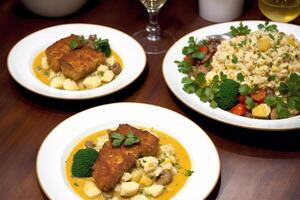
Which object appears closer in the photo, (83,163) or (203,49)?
(83,163)

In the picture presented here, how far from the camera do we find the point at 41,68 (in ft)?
5.38

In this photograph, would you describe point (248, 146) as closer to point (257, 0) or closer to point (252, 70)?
point (252, 70)

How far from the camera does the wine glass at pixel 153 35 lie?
1.79 meters

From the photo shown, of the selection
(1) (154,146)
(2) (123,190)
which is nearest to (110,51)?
(1) (154,146)

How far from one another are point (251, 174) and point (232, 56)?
0.43 meters

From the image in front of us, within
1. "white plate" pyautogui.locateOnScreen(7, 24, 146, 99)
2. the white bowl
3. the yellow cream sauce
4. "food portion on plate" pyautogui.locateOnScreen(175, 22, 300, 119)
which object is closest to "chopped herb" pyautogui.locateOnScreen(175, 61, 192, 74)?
"food portion on plate" pyautogui.locateOnScreen(175, 22, 300, 119)

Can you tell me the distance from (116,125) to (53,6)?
0.84 metres

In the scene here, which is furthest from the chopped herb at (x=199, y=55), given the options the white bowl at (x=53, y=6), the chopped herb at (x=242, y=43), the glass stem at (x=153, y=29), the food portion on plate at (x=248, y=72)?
the white bowl at (x=53, y=6)

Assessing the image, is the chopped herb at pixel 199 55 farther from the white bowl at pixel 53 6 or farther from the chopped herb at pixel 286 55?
the white bowl at pixel 53 6

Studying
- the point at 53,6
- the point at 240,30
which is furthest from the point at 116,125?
the point at 53,6

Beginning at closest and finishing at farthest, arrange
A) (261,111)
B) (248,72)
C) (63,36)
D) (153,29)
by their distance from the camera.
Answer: (261,111) → (248,72) → (63,36) → (153,29)

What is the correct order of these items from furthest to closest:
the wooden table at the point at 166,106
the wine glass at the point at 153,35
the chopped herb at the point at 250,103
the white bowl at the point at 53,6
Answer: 1. the white bowl at the point at 53,6
2. the wine glass at the point at 153,35
3. the chopped herb at the point at 250,103
4. the wooden table at the point at 166,106

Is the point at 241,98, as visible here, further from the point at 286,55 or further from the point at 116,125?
the point at 116,125

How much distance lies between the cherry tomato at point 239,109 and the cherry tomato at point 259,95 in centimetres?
4
